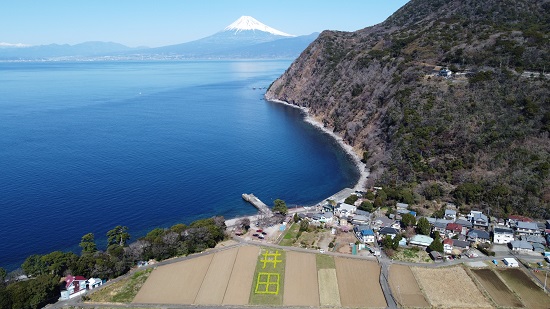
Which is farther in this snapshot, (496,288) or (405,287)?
(405,287)

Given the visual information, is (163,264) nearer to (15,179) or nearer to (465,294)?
(465,294)

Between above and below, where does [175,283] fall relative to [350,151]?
above

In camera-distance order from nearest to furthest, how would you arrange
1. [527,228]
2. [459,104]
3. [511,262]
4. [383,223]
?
[511,262]
[527,228]
[383,223]
[459,104]

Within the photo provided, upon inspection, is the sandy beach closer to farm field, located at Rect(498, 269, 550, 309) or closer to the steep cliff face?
the steep cliff face

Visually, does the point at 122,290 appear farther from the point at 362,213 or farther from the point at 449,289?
the point at 449,289

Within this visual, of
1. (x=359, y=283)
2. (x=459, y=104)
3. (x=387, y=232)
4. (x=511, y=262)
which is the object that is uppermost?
(x=459, y=104)

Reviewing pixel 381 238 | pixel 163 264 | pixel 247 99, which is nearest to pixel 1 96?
pixel 247 99

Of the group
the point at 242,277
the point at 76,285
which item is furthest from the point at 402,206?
the point at 76,285
